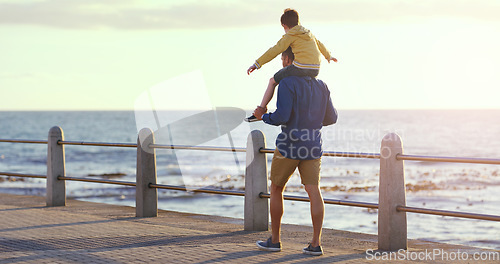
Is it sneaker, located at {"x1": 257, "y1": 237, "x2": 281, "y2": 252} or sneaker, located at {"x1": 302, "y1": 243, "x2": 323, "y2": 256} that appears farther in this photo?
sneaker, located at {"x1": 257, "y1": 237, "x2": 281, "y2": 252}

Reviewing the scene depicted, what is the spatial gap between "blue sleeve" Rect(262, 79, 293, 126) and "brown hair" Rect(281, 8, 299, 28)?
0.53 m

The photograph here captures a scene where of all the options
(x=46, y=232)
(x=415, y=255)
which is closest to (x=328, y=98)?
(x=415, y=255)

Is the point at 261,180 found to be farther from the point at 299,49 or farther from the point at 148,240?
the point at 299,49

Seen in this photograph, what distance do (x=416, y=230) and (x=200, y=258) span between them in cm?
1193

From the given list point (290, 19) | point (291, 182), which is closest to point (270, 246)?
point (290, 19)

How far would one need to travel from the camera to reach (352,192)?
2678 cm

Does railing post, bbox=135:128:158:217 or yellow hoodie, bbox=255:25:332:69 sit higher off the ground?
yellow hoodie, bbox=255:25:332:69

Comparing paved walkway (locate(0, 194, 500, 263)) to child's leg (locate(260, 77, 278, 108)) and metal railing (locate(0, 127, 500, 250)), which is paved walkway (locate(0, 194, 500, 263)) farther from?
child's leg (locate(260, 77, 278, 108))

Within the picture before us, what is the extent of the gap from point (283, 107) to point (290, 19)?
2.70 feet

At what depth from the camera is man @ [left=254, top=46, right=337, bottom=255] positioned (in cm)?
639

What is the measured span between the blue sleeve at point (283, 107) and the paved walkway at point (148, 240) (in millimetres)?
1326

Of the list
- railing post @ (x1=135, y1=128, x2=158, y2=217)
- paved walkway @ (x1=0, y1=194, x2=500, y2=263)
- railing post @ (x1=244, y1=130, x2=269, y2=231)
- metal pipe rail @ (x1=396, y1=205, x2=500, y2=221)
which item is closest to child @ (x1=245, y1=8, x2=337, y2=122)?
paved walkway @ (x1=0, y1=194, x2=500, y2=263)

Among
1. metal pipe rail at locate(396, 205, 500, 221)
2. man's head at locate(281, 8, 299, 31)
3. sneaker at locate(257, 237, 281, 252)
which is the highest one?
man's head at locate(281, 8, 299, 31)

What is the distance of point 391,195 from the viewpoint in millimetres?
7082
